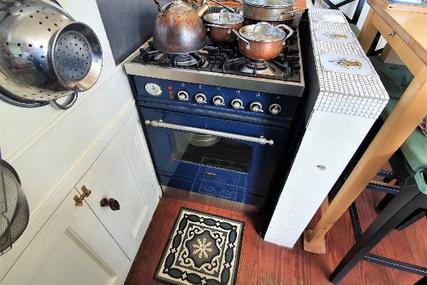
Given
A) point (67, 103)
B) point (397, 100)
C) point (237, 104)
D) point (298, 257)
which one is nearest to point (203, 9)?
point (237, 104)

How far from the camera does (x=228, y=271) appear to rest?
1238mm


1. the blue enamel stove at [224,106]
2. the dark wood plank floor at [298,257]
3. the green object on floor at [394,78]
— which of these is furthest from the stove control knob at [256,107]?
the dark wood plank floor at [298,257]

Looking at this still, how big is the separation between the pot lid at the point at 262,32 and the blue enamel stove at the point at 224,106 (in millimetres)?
92

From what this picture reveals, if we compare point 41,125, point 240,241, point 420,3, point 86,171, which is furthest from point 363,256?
point 41,125

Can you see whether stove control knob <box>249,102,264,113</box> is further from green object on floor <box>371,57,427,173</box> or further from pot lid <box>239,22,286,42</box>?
Result: green object on floor <box>371,57,427,173</box>

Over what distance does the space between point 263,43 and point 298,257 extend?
1098mm

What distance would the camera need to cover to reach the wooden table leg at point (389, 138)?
0.63 m

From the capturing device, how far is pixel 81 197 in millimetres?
733

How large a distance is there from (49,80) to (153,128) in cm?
60

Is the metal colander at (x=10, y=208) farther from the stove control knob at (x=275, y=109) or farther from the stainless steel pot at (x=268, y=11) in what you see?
the stainless steel pot at (x=268, y=11)

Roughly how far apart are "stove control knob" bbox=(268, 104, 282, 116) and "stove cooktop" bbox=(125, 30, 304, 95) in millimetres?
64

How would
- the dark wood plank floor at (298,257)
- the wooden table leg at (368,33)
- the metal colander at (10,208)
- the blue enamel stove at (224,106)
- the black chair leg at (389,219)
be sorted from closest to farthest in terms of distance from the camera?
the metal colander at (10,208)
the black chair leg at (389,219)
the blue enamel stove at (224,106)
the wooden table leg at (368,33)
the dark wood plank floor at (298,257)

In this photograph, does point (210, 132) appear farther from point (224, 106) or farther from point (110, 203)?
point (110, 203)

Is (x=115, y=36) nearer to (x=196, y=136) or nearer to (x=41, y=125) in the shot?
(x=41, y=125)
